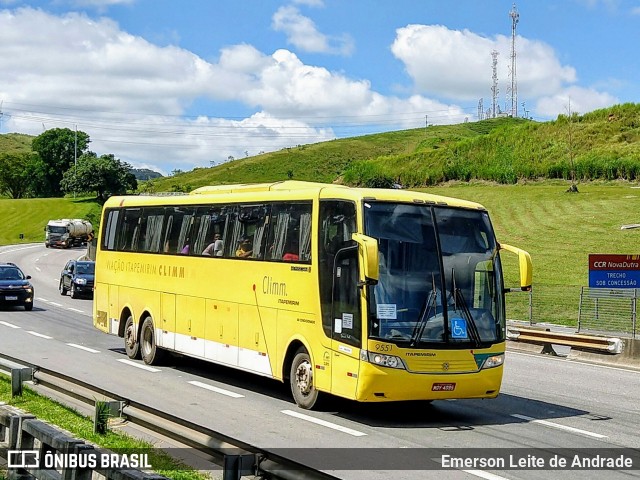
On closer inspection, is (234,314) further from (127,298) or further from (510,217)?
(510,217)

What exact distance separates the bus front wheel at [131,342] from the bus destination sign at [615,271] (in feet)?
40.7

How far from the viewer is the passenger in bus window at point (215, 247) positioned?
55.1 feet

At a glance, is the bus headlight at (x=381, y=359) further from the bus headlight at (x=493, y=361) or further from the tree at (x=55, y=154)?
the tree at (x=55, y=154)

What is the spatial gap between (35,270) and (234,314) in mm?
49727

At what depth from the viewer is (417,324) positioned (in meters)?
12.5

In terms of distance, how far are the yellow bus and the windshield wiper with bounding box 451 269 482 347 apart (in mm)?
16

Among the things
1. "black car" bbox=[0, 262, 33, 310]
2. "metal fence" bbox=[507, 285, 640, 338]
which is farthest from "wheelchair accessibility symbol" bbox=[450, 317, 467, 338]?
"black car" bbox=[0, 262, 33, 310]

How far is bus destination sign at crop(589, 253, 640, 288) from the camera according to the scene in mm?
25031

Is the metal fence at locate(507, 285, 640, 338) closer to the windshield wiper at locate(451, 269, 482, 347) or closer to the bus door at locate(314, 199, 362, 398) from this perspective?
the windshield wiper at locate(451, 269, 482, 347)

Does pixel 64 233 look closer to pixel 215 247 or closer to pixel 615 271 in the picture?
pixel 615 271

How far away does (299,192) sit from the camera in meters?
14.6

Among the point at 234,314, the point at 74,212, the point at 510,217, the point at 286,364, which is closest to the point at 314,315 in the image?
the point at 286,364

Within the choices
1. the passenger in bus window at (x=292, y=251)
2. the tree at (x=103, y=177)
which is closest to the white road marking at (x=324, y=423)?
the passenger in bus window at (x=292, y=251)

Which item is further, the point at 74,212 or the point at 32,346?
the point at 74,212
